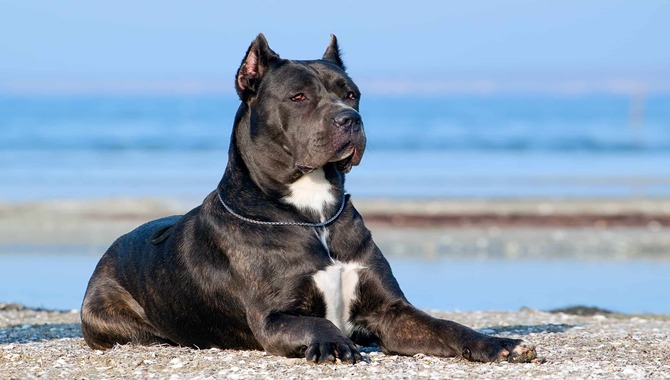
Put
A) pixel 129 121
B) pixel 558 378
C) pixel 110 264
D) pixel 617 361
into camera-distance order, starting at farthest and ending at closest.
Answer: pixel 129 121 → pixel 110 264 → pixel 617 361 → pixel 558 378

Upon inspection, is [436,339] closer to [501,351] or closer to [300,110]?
[501,351]

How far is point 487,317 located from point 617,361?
3.48 meters

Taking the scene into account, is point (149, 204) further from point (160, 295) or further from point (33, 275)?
point (160, 295)

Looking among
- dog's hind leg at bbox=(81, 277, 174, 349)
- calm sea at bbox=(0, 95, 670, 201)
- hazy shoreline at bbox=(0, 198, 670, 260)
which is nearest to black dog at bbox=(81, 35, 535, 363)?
dog's hind leg at bbox=(81, 277, 174, 349)

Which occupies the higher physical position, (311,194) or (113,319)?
(311,194)

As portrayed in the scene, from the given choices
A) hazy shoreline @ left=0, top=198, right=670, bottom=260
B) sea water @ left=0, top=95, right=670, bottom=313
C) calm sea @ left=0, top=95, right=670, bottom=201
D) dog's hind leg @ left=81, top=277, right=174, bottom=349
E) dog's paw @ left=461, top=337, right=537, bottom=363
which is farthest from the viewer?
calm sea @ left=0, top=95, right=670, bottom=201

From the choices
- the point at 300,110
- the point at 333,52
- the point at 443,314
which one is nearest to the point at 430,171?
the point at 443,314

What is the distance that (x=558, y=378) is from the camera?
A: 6.16 metres

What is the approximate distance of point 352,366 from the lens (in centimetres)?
650

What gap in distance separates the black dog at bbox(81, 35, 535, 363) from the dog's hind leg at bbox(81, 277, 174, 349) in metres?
0.28

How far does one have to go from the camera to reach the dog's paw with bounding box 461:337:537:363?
262 inches

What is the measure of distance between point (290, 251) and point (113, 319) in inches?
64.0

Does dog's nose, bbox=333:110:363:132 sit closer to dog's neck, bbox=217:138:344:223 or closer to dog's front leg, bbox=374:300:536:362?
dog's neck, bbox=217:138:344:223

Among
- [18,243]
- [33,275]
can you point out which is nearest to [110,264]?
[33,275]
